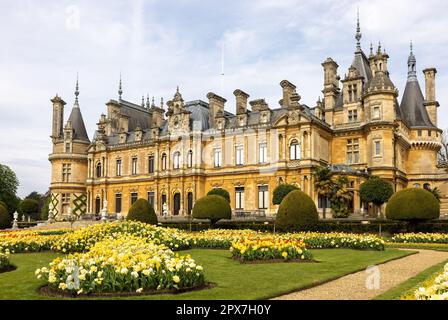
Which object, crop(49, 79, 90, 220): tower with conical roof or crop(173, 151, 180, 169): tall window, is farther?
crop(49, 79, 90, 220): tower with conical roof

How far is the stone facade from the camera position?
34750 millimetres

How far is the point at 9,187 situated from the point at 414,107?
4344 cm

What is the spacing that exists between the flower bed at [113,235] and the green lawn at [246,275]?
37.0 inches

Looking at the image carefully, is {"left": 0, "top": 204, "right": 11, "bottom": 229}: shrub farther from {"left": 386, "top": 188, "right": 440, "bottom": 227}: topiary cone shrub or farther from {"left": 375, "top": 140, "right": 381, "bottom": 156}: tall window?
{"left": 375, "top": 140, "right": 381, "bottom": 156}: tall window

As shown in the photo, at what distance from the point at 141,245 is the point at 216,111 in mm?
32020

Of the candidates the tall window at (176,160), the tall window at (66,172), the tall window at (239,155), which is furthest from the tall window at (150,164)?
the tall window at (66,172)

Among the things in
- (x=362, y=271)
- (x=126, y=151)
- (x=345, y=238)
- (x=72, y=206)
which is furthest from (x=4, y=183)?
(x=362, y=271)

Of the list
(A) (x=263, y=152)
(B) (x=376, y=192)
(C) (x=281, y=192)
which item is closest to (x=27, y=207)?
(A) (x=263, y=152)

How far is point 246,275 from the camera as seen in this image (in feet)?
33.4

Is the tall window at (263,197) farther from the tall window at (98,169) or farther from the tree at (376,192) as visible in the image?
the tall window at (98,169)

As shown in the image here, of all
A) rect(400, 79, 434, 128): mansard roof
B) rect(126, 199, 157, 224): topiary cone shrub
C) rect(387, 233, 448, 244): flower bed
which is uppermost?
rect(400, 79, 434, 128): mansard roof

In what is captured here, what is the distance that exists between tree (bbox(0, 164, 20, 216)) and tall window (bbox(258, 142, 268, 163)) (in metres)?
29.7

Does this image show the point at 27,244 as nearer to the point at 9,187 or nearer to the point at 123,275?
the point at 123,275

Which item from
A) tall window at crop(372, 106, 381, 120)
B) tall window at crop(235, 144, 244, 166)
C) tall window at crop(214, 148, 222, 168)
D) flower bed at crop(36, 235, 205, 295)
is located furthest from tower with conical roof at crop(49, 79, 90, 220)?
flower bed at crop(36, 235, 205, 295)
